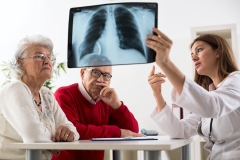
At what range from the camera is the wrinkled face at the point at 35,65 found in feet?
6.22

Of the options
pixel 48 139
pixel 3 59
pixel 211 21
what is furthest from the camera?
pixel 3 59

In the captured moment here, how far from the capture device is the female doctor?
4.99 feet

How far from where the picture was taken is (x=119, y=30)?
178 centimetres

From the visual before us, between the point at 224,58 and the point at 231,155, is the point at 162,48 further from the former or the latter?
the point at 231,155

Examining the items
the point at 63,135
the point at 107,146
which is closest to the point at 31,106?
the point at 63,135

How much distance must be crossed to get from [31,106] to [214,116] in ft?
2.72

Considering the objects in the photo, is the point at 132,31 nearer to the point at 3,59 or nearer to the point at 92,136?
the point at 92,136

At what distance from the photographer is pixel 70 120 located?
6.78 ft

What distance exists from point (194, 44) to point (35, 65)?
2.91ft

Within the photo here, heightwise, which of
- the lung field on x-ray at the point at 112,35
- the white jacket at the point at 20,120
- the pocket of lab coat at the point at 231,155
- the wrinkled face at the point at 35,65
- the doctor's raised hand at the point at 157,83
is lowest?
the pocket of lab coat at the point at 231,155

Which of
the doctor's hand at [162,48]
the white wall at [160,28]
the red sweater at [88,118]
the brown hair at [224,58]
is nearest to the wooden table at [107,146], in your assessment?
the doctor's hand at [162,48]

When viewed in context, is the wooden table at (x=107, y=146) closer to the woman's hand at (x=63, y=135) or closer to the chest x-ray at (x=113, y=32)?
the woman's hand at (x=63, y=135)

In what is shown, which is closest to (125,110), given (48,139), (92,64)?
(92,64)

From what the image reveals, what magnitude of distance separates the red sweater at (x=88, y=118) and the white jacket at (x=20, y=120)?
0.16 m
